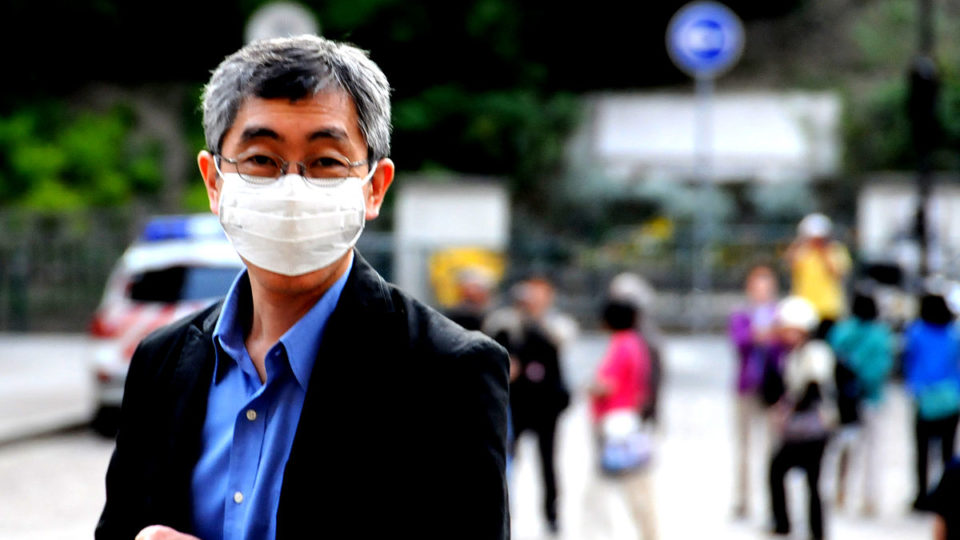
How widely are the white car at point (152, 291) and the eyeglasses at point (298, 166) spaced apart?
33.0ft

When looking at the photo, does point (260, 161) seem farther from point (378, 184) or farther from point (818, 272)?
point (818, 272)

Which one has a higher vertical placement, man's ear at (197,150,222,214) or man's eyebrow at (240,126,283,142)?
man's eyebrow at (240,126,283,142)

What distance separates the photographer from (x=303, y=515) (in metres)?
2.04

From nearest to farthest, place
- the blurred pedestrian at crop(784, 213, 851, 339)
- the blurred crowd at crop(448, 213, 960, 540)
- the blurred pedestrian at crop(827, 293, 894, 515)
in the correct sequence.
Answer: the blurred crowd at crop(448, 213, 960, 540) < the blurred pedestrian at crop(827, 293, 894, 515) < the blurred pedestrian at crop(784, 213, 851, 339)

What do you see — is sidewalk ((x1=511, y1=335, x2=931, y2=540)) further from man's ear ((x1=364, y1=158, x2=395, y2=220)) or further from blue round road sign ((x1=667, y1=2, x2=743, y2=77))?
man's ear ((x1=364, y1=158, x2=395, y2=220))

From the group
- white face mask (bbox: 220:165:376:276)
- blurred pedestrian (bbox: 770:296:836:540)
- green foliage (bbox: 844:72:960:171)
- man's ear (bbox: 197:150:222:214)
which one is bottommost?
blurred pedestrian (bbox: 770:296:836:540)

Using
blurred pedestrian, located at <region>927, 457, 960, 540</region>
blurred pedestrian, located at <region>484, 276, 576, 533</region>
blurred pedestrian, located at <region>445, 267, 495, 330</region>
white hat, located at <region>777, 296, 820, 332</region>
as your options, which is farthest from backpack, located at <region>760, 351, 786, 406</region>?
blurred pedestrian, located at <region>927, 457, 960, 540</region>

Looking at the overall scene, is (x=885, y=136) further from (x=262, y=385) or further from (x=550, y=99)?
(x=262, y=385)


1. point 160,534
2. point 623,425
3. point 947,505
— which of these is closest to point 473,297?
point 623,425

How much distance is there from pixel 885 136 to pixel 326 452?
1063 inches

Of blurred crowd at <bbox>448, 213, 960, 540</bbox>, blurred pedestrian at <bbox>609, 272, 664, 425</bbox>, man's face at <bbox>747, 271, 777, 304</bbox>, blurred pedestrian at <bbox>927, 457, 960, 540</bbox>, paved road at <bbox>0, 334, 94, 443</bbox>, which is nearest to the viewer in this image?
blurred pedestrian at <bbox>927, 457, 960, 540</bbox>

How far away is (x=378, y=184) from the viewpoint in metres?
2.33

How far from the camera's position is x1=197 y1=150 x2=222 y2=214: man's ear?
2326 mm

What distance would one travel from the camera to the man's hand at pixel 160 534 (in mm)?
2092
